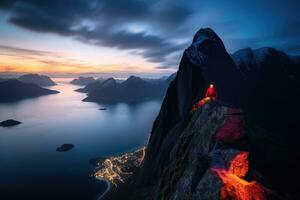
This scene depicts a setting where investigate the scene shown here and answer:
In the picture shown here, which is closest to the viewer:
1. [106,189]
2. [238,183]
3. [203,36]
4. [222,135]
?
[238,183]

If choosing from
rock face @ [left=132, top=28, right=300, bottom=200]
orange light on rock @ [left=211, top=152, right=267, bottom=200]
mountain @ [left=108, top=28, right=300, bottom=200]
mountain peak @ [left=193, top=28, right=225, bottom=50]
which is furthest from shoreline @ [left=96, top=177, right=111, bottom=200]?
orange light on rock @ [left=211, top=152, right=267, bottom=200]

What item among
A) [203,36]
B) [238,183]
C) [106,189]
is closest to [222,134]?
[238,183]

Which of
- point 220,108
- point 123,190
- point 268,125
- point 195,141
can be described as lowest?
point 123,190

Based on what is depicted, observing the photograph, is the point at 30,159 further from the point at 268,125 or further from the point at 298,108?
the point at 298,108

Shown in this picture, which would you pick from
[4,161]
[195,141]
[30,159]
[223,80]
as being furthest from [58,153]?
[195,141]

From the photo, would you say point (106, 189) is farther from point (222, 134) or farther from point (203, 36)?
point (222, 134)

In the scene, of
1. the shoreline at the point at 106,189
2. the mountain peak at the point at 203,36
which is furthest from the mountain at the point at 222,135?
the shoreline at the point at 106,189

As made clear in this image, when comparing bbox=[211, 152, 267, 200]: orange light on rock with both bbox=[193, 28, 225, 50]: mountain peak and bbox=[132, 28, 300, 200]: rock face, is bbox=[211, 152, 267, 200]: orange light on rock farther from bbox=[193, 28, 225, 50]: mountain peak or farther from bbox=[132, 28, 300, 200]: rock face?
bbox=[193, 28, 225, 50]: mountain peak
